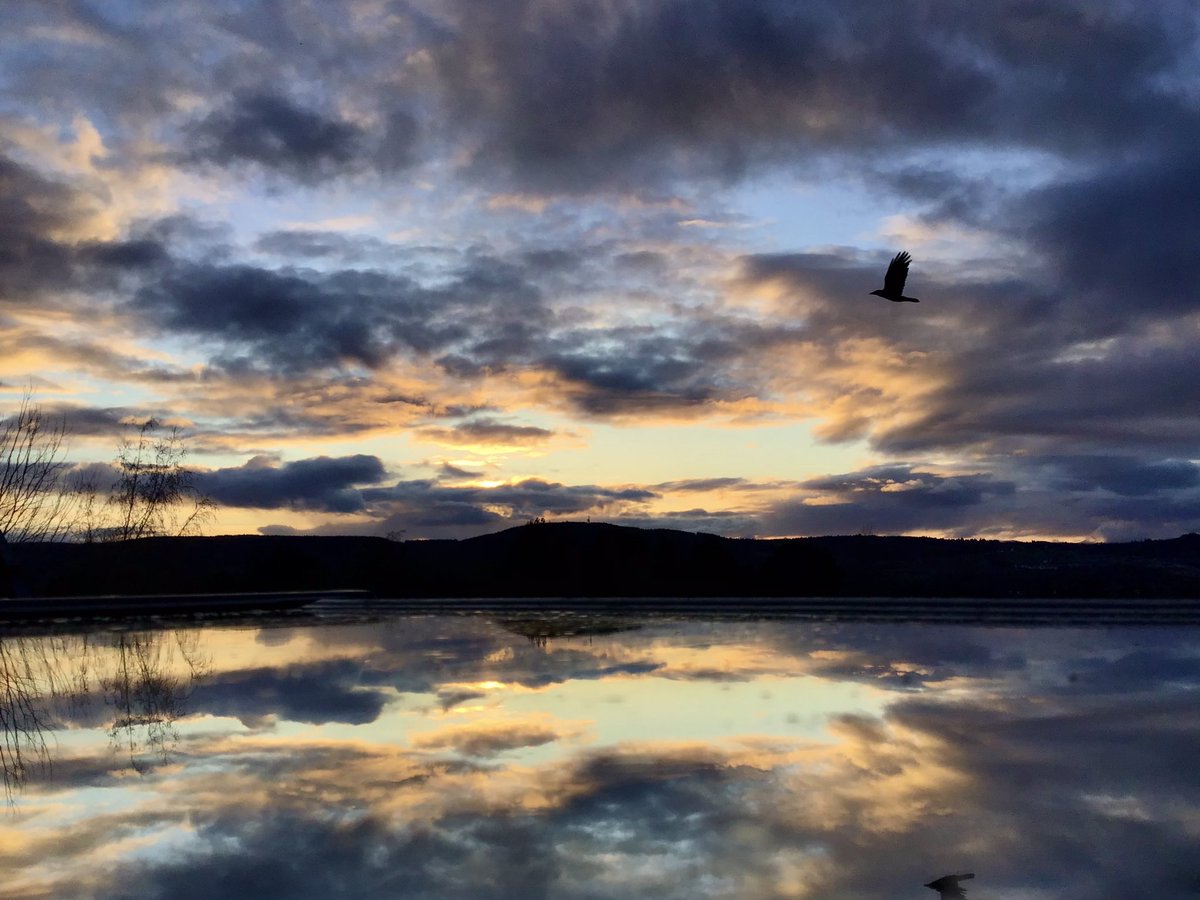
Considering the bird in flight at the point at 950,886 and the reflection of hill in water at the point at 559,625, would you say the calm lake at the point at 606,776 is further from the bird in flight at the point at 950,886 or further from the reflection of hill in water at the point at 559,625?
the reflection of hill in water at the point at 559,625

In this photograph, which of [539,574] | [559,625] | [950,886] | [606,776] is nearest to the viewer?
[950,886]

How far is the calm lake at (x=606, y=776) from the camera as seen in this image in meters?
5.24

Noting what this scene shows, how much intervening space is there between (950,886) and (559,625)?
15134 mm

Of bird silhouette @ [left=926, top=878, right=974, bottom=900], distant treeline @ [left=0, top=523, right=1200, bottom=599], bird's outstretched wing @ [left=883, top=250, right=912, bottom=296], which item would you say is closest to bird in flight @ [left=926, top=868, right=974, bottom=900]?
bird silhouette @ [left=926, top=878, right=974, bottom=900]

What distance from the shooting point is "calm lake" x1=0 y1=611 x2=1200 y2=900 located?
5.24 meters

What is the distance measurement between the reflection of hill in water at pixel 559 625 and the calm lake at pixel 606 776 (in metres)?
3.58

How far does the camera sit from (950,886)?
491 centimetres

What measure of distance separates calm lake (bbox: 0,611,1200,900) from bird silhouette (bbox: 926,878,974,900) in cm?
8

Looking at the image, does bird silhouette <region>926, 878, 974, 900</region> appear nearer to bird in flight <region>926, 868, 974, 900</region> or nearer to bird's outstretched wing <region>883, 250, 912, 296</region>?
bird in flight <region>926, 868, 974, 900</region>

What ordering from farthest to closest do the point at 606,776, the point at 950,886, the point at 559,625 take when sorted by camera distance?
the point at 559,625 → the point at 606,776 → the point at 950,886

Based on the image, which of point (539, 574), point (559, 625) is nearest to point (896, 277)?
point (559, 625)

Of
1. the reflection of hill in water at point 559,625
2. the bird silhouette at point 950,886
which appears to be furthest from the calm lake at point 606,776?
the reflection of hill in water at point 559,625

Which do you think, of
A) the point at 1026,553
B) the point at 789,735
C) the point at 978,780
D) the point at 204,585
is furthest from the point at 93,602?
the point at 1026,553

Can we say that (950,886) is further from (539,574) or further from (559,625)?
(539,574)
